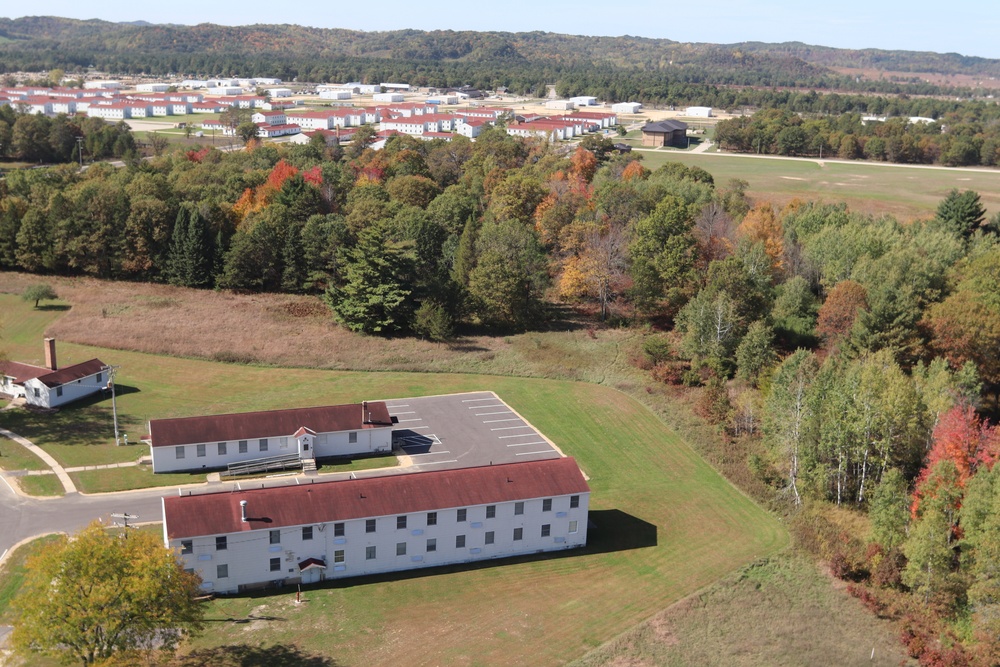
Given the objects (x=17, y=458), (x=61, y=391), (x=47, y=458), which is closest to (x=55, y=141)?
(x=61, y=391)

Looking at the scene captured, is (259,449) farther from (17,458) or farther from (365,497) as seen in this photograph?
(17,458)

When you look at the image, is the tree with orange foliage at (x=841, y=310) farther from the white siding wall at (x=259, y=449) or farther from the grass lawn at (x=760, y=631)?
the white siding wall at (x=259, y=449)

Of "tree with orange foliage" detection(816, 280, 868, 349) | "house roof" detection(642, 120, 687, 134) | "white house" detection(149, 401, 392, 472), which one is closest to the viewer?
"white house" detection(149, 401, 392, 472)

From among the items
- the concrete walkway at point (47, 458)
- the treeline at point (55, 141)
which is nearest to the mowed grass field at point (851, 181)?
the concrete walkway at point (47, 458)

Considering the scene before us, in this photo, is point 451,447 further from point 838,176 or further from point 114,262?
point 838,176

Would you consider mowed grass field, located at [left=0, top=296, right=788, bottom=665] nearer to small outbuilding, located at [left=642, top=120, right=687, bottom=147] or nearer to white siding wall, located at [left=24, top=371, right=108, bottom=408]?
white siding wall, located at [left=24, top=371, right=108, bottom=408]

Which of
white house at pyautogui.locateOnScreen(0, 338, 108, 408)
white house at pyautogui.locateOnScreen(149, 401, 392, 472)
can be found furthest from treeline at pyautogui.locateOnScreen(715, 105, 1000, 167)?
white house at pyautogui.locateOnScreen(0, 338, 108, 408)

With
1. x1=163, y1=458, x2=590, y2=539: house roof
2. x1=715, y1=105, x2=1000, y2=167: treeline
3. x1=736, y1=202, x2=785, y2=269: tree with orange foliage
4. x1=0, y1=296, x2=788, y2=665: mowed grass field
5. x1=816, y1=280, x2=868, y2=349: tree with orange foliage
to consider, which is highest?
x1=715, y1=105, x2=1000, y2=167: treeline
